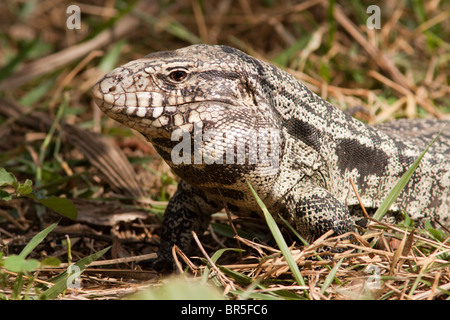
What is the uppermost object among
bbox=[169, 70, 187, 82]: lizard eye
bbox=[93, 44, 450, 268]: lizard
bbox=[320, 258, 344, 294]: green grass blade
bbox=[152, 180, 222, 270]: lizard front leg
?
bbox=[169, 70, 187, 82]: lizard eye

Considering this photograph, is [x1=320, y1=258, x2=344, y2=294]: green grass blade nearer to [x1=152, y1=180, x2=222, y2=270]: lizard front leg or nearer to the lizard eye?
[x1=152, y1=180, x2=222, y2=270]: lizard front leg

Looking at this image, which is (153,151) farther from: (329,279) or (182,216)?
(329,279)

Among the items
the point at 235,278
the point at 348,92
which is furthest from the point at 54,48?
the point at 235,278

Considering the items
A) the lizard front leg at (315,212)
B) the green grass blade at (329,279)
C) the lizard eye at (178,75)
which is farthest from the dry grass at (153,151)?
the lizard eye at (178,75)

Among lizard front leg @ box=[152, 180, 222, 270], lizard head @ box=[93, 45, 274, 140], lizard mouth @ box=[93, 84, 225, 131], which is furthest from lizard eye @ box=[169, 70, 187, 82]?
lizard front leg @ box=[152, 180, 222, 270]

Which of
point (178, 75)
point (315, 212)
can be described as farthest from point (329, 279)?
point (178, 75)
